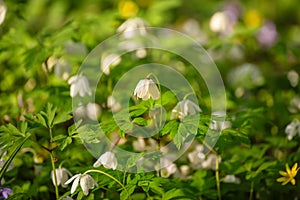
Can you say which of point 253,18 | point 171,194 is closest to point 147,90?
point 171,194

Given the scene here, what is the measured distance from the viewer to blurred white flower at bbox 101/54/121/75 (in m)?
2.72

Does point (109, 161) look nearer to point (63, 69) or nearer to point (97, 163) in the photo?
point (97, 163)

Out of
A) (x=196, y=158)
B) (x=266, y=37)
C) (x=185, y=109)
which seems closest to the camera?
(x=185, y=109)

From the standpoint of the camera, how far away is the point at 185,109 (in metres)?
2.12

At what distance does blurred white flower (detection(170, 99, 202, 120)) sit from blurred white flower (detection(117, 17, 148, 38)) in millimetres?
836

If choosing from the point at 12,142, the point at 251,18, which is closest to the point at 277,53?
the point at 12,142

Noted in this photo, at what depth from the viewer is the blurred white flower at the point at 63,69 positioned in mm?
2740

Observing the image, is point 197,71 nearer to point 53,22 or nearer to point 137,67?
point 137,67

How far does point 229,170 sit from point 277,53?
1.14 meters

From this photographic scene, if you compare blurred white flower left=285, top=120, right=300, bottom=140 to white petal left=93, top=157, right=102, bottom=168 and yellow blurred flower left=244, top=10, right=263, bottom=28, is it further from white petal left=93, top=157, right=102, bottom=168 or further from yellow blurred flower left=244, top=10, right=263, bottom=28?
yellow blurred flower left=244, top=10, right=263, bottom=28

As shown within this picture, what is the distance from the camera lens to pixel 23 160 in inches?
98.3

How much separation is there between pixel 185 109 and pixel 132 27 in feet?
2.93

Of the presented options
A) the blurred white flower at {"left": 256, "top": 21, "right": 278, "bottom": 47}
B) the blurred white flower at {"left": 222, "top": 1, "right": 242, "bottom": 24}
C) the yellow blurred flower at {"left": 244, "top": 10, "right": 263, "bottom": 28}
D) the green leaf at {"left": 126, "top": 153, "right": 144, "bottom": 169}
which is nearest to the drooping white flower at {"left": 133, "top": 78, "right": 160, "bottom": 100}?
the green leaf at {"left": 126, "top": 153, "right": 144, "bottom": 169}

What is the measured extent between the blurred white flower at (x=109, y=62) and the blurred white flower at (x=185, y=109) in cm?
68
